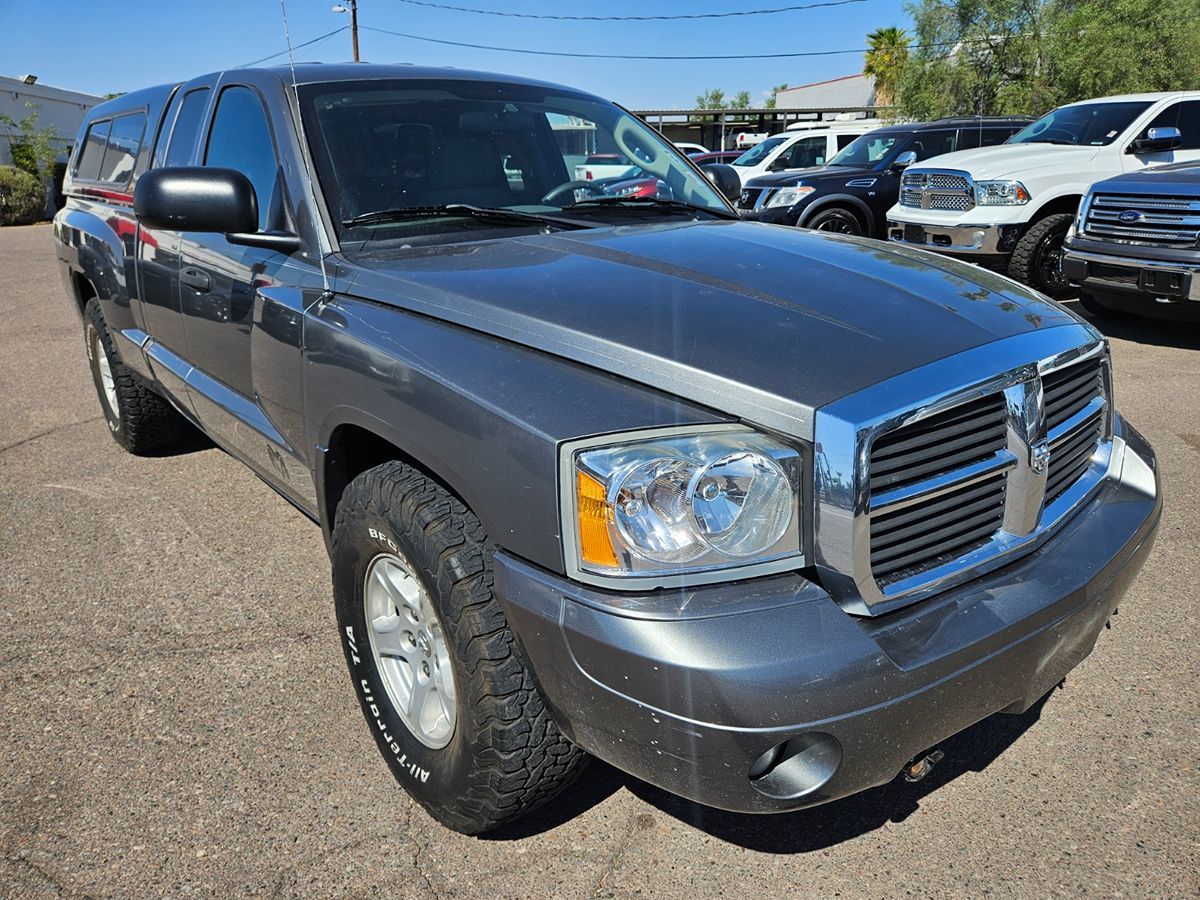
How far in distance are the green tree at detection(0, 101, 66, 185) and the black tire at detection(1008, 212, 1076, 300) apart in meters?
25.6

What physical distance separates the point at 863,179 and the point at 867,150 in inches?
43.9

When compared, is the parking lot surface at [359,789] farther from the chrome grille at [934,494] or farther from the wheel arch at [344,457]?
the chrome grille at [934,494]

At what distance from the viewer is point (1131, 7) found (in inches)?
742

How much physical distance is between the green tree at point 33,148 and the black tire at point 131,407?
24.7m

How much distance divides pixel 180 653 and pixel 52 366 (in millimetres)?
5322

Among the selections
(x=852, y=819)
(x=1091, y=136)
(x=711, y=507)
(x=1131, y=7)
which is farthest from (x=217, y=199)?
(x=1131, y=7)

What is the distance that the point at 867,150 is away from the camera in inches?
484

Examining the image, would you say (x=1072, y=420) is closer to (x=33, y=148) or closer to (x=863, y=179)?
(x=863, y=179)

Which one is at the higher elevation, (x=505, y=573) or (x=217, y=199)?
(x=217, y=199)

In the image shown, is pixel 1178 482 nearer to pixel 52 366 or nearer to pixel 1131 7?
pixel 52 366

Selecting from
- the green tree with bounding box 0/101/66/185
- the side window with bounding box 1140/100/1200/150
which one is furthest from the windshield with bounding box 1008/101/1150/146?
the green tree with bounding box 0/101/66/185

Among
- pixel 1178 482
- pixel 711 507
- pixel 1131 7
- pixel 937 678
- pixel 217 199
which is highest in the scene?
pixel 1131 7

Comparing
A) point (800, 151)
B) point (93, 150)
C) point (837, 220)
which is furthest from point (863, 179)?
point (93, 150)

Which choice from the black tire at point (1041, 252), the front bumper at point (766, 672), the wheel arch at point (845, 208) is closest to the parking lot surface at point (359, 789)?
the front bumper at point (766, 672)
